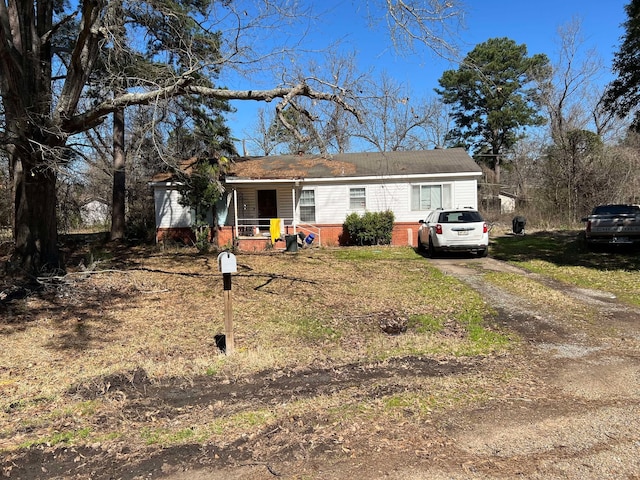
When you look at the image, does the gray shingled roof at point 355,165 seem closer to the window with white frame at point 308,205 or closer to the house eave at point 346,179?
the house eave at point 346,179

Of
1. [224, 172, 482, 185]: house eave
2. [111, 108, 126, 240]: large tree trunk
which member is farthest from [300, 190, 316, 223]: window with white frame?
[111, 108, 126, 240]: large tree trunk

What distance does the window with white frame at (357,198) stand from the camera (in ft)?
64.7

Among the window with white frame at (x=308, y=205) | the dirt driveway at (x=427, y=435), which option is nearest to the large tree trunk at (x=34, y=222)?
the dirt driveway at (x=427, y=435)

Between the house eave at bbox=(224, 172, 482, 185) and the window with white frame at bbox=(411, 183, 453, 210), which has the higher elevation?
the house eave at bbox=(224, 172, 482, 185)

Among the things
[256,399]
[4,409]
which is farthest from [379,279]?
[4,409]

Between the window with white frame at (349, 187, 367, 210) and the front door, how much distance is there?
360 cm

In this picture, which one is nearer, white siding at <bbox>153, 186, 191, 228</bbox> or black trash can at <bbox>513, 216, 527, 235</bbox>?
white siding at <bbox>153, 186, 191, 228</bbox>

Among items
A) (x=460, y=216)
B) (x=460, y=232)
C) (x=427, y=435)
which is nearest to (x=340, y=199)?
(x=460, y=216)

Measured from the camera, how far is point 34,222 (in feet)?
31.2

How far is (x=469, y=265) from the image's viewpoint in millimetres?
12961

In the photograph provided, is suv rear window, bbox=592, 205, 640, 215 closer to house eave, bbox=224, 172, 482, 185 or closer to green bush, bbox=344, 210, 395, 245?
house eave, bbox=224, 172, 482, 185

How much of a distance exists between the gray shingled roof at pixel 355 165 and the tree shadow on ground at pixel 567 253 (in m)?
3.75

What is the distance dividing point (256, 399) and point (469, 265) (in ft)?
32.6

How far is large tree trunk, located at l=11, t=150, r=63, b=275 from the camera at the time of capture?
30.7ft
